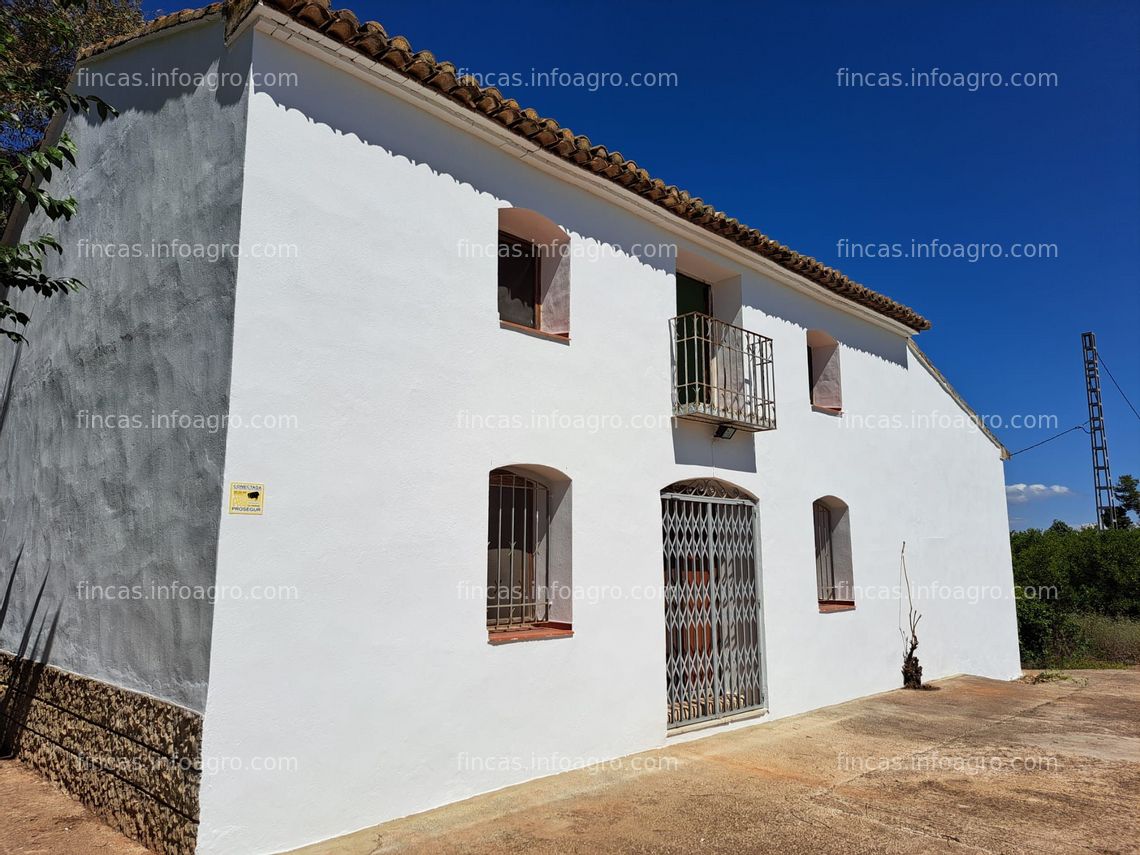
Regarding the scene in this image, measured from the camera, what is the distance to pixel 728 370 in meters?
8.12

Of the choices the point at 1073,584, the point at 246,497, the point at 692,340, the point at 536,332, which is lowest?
the point at 1073,584

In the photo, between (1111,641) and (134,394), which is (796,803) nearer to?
(134,394)

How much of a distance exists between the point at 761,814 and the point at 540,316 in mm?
4093

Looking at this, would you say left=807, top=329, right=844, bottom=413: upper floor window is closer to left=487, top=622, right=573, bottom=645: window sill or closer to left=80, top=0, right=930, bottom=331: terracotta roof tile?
left=80, top=0, right=930, bottom=331: terracotta roof tile

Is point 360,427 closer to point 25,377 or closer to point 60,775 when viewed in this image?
point 60,775

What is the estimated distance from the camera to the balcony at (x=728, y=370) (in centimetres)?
746

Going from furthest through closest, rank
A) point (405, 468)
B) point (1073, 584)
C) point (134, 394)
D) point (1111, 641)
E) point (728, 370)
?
1. point (1073, 584)
2. point (1111, 641)
3. point (728, 370)
4. point (134, 394)
5. point (405, 468)

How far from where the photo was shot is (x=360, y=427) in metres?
4.83

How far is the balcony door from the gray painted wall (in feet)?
13.6

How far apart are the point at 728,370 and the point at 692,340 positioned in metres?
0.56

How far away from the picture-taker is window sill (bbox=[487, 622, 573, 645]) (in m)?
5.42

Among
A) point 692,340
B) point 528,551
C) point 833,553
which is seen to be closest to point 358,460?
point 528,551

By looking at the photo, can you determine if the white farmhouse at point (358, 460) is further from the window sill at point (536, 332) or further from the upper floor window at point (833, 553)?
the upper floor window at point (833, 553)

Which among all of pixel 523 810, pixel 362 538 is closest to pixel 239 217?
pixel 362 538
